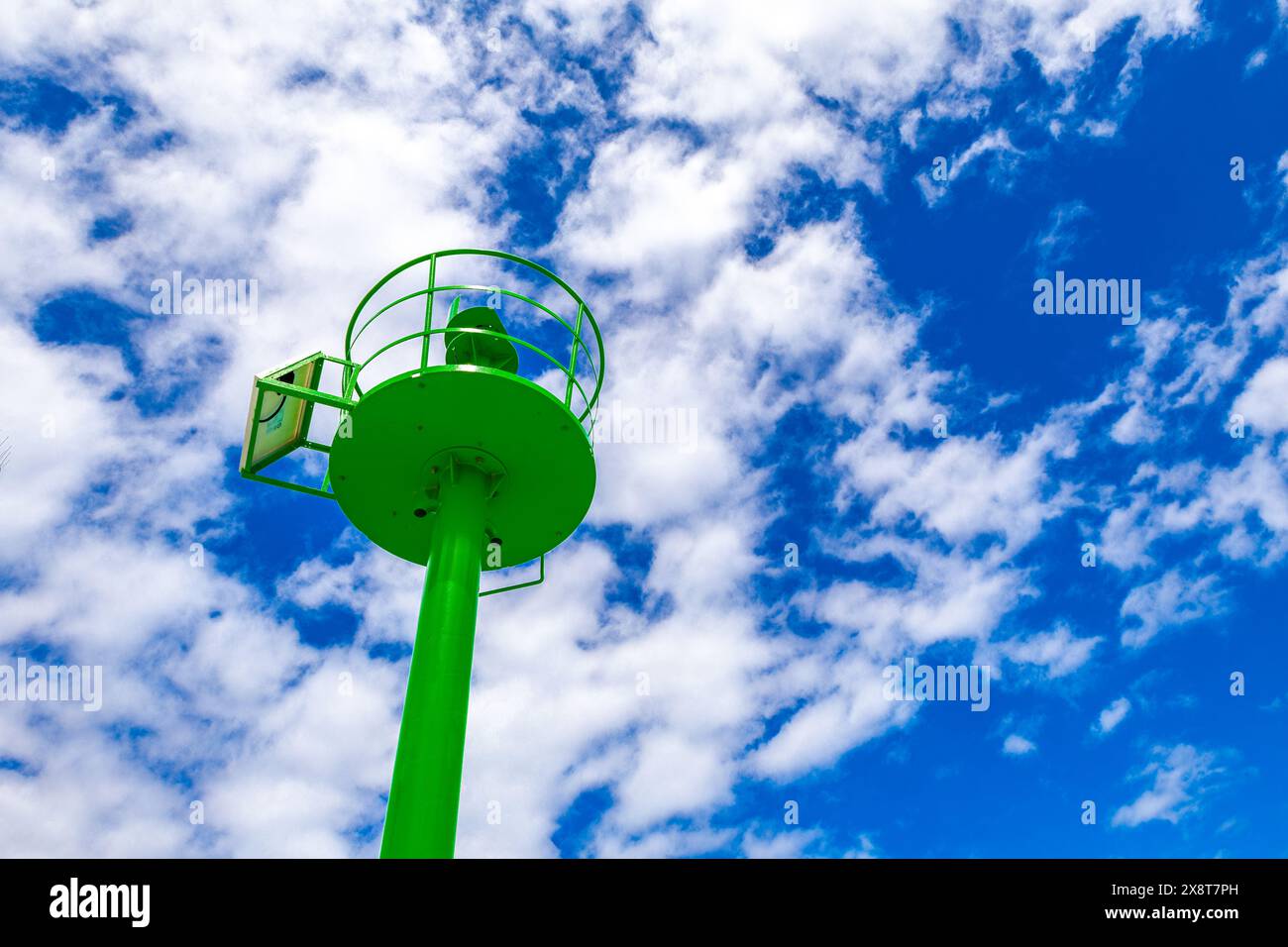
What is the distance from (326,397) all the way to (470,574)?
9.14 feet

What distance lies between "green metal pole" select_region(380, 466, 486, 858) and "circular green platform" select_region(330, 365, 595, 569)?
395 millimetres

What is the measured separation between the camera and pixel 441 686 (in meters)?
9.84

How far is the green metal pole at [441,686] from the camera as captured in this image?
911 cm

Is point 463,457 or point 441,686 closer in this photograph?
point 441,686

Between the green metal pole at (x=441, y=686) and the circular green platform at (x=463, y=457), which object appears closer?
the green metal pole at (x=441, y=686)

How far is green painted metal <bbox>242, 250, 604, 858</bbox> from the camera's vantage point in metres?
9.65

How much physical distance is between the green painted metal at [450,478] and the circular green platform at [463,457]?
0.02 meters

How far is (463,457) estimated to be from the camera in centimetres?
1141

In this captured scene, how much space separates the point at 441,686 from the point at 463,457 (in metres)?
2.96

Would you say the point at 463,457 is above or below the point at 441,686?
above
